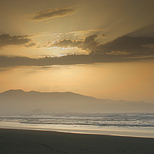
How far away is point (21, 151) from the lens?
9.88m

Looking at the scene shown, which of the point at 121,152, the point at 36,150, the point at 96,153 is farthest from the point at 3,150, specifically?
the point at 121,152

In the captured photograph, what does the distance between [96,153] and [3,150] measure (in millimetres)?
4330

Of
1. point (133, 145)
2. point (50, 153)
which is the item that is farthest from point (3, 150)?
point (133, 145)

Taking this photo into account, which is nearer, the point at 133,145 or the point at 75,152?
the point at 75,152

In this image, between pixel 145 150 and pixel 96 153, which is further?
pixel 145 150

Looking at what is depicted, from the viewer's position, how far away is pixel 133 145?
11.8m

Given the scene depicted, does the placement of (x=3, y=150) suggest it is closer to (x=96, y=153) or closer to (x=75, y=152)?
(x=75, y=152)

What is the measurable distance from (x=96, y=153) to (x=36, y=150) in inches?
112

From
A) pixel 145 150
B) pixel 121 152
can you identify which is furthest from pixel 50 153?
pixel 145 150

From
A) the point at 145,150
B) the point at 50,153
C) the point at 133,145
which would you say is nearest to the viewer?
the point at 50,153

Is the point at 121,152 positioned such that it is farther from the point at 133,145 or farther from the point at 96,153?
the point at 133,145

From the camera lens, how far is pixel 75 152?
32.3 feet

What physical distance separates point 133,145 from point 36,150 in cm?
531

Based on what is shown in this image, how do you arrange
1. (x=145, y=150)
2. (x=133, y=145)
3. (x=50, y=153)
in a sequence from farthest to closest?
1. (x=133, y=145)
2. (x=145, y=150)
3. (x=50, y=153)
